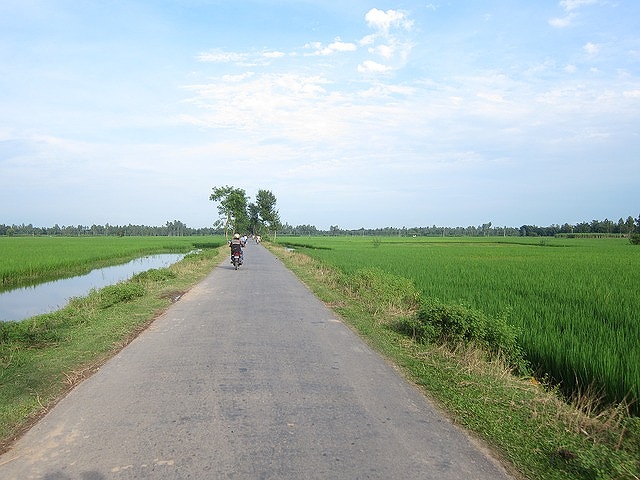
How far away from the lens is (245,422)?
3656 millimetres

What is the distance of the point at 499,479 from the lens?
2.91 metres

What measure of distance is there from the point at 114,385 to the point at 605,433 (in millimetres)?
4708

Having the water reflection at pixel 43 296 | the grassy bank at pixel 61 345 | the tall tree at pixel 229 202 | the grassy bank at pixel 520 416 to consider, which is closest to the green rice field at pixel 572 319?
the grassy bank at pixel 520 416

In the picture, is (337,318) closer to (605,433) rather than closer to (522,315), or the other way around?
(522,315)

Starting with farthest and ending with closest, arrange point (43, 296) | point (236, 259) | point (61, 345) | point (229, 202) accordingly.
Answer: point (229, 202) < point (236, 259) < point (43, 296) < point (61, 345)

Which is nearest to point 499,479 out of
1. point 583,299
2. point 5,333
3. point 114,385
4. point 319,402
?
point 319,402

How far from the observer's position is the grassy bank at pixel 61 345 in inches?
164

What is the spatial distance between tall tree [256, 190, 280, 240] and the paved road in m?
65.0

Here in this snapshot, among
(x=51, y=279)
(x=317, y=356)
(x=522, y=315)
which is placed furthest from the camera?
(x=51, y=279)

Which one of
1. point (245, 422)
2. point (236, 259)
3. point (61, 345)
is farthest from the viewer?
point (236, 259)

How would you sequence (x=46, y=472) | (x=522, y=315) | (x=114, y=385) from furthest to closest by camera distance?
(x=522, y=315)
(x=114, y=385)
(x=46, y=472)

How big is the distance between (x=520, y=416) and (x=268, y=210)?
2713 inches

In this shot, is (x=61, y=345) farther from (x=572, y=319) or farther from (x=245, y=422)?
(x=572, y=319)

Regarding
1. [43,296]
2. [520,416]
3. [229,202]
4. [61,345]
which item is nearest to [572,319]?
[520,416]
